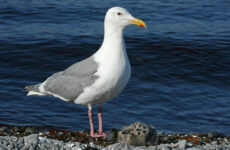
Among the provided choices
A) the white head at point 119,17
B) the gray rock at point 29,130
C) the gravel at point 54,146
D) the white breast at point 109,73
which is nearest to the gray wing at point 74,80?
the white breast at point 109,73

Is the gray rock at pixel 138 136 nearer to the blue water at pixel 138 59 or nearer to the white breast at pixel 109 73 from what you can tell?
the white breast at pixel 109 73

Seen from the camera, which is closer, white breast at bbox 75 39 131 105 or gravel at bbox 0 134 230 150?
gravel at bbox 0 134 230 150

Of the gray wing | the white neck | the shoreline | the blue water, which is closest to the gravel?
the shoreline

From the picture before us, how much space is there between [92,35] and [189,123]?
709cm

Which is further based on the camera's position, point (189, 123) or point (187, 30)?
point (187, 30)

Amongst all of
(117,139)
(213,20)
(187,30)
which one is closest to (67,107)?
→ (117,139)

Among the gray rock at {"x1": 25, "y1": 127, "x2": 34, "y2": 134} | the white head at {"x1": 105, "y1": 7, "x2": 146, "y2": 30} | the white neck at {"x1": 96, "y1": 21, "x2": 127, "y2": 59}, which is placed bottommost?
the gray rock at {"x1": 25, "y1": 127, "x2": 34, "y2": 134}

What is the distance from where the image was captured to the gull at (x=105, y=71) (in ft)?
27.5

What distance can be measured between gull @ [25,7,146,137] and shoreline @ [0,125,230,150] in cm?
35

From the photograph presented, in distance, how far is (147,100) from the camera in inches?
496

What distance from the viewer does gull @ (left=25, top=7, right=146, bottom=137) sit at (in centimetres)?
839

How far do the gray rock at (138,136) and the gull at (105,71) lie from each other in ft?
2.65

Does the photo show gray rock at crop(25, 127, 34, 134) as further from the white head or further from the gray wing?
the white head

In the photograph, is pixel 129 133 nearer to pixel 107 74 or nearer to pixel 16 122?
pixel 107 74
